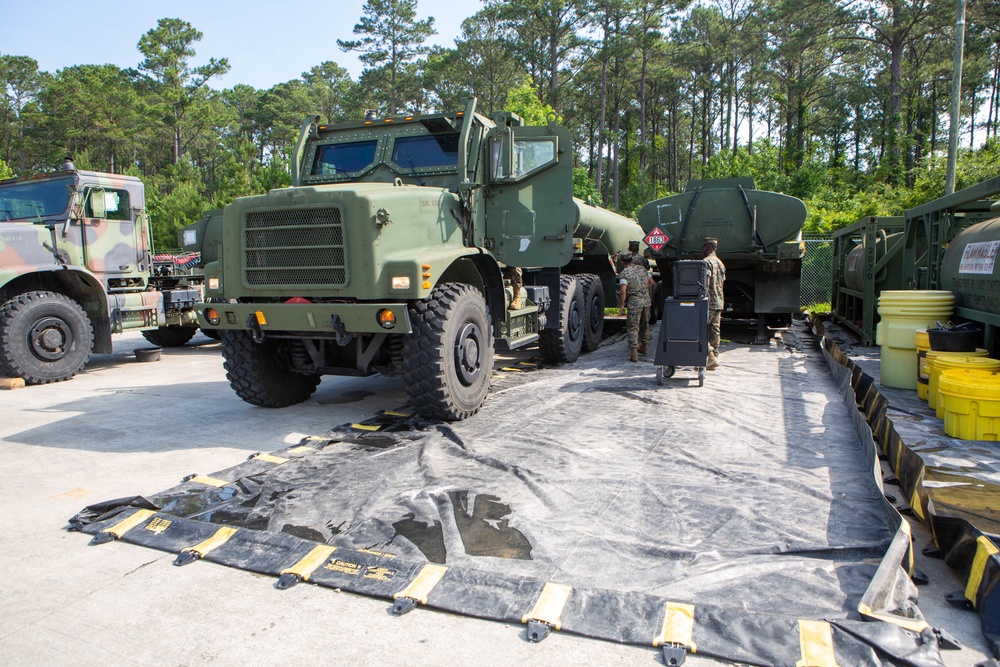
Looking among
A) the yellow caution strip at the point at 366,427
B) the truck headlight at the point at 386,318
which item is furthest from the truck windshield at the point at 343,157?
the yellow caution strip at the point at 366,427

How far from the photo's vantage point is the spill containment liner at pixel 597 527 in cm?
257

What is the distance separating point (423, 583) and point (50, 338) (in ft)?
23.8

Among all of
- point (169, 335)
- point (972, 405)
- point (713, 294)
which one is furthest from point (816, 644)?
point (169, 335)

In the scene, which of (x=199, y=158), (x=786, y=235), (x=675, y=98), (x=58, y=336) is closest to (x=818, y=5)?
(x=675, y=98)

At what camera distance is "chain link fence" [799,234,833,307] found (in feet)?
51.3

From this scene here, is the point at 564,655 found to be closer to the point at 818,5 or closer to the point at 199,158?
the point at 818,5

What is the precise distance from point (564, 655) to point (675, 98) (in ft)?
151

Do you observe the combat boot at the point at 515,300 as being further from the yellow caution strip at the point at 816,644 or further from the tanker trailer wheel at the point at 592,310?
the yellow caution strip at the point at 816,644

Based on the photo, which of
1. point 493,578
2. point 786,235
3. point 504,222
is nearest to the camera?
point 493,578

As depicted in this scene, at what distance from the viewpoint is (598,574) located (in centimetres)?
299

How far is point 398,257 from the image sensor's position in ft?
16.9

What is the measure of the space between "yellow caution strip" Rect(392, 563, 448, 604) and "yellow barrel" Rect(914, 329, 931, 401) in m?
4.21

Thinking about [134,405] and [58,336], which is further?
[58,336]

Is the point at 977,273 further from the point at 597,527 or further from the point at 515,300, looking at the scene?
the point at 515,300
